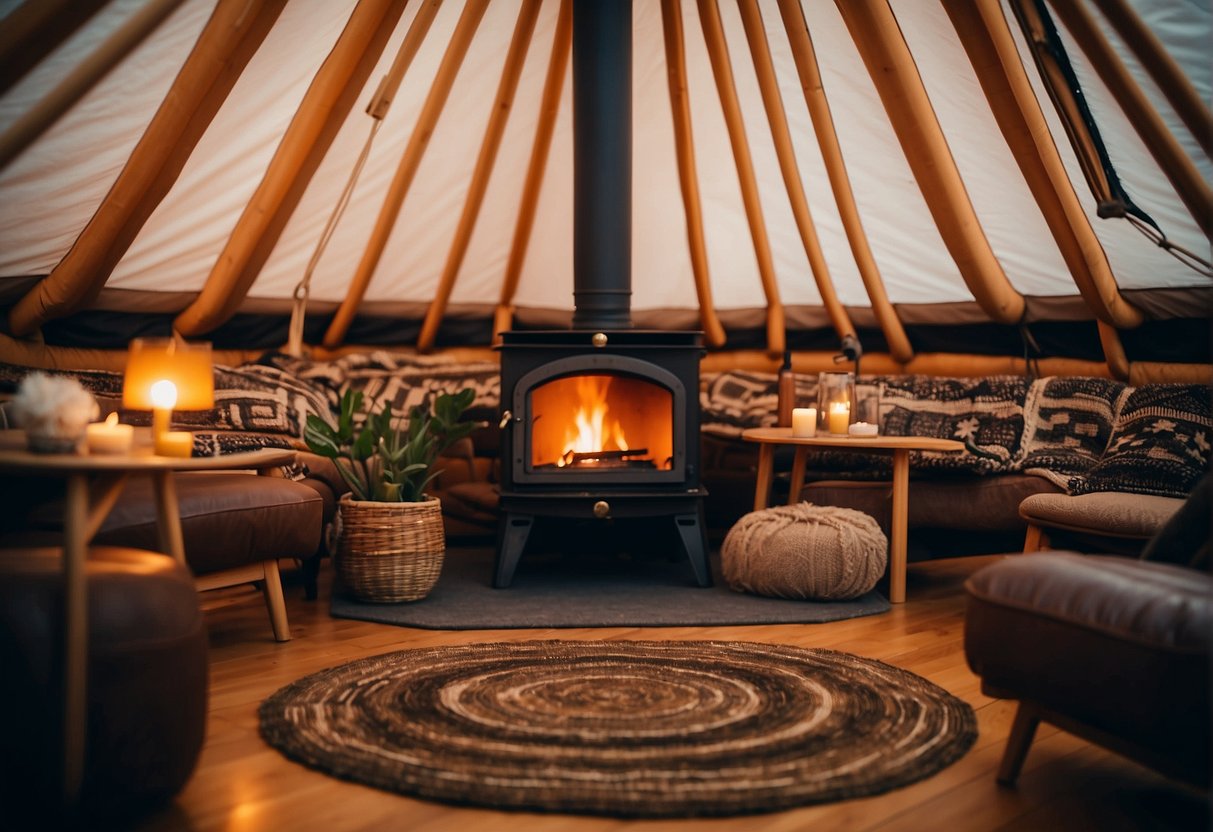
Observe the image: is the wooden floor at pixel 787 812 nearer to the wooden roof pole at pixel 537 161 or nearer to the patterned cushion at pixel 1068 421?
the patterned cushion at pixel 1068 421

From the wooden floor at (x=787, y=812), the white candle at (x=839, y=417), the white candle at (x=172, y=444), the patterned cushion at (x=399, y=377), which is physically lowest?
the wooden floor at (x=787, y=812)

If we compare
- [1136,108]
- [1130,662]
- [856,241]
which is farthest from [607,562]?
[1130,662]

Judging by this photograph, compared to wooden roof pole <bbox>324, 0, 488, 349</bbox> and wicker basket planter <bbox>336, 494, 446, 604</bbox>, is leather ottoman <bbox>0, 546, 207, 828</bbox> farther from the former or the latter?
wooden roof pole <bbox>324, 0, 488, 349</bbox>

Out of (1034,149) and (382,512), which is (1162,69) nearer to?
(1034,149)

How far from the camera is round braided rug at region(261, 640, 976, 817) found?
185cm

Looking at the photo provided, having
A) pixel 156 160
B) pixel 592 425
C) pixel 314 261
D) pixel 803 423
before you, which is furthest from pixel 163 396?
pixel 314 261

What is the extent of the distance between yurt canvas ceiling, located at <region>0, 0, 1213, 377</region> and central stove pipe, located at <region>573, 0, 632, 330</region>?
0.38 meters

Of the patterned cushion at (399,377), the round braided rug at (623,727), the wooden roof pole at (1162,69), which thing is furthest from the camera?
the patterned cushion at (399,377)

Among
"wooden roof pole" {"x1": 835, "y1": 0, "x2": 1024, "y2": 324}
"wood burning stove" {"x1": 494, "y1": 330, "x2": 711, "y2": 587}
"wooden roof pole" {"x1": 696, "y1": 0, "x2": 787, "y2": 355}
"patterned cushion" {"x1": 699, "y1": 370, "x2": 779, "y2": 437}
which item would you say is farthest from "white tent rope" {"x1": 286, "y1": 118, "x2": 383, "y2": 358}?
"wooden roof pole" {"x1": 835, "y1": 0, "x2": 1024, "y2": 324}

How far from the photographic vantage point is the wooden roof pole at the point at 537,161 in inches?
176

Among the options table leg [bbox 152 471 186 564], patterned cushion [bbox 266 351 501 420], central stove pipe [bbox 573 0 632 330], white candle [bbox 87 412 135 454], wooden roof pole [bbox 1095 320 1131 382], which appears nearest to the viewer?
white candle [bbox 87 412 135 454]

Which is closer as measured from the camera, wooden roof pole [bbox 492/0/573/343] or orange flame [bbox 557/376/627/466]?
orange flame [bbox 557/376/627/466]

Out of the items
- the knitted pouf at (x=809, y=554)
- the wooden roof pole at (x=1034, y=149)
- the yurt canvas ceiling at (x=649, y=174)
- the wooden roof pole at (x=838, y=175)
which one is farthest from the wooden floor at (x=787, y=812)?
the wooden roof pole at (x=838, y=175)

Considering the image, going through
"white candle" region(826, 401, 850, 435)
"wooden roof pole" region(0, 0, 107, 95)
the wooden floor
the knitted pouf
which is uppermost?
"wooden roof pole" region(0, 0, 107, 95)
